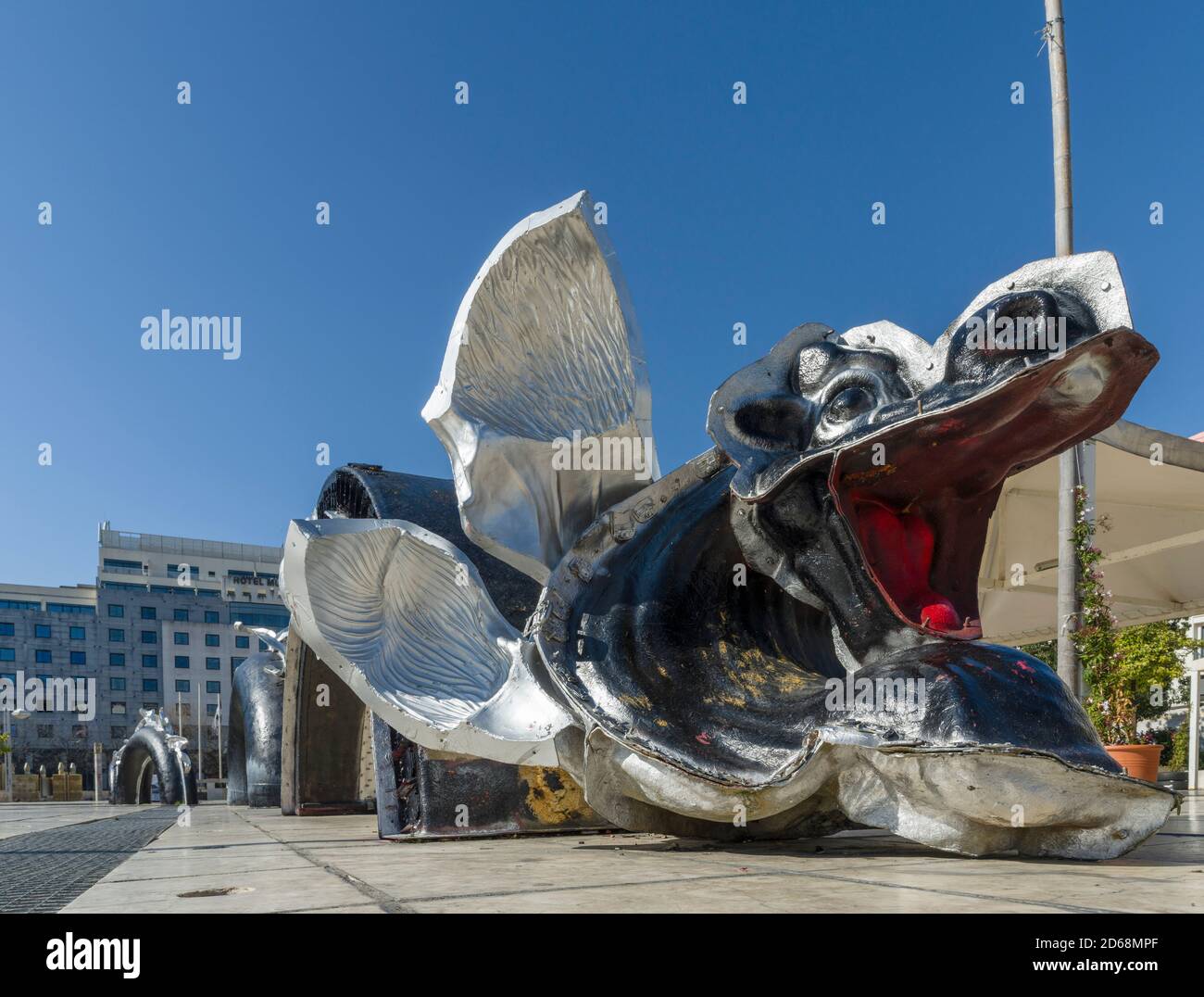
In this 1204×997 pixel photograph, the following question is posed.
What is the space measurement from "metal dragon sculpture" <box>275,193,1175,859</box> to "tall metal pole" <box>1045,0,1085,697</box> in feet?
17.7

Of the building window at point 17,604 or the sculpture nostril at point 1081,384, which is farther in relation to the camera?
the building window at point 17,604

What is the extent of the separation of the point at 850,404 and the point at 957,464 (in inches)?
21.7

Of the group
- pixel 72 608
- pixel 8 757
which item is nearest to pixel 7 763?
pixel 8 757

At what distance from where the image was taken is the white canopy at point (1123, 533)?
12.3 meters

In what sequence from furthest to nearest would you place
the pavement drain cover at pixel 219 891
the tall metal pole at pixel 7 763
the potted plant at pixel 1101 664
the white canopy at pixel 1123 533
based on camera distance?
the tall metal pole at pixel 7 763 < the white canopy at pixel 1123 533 < the potted plant at pixel 1101 664 < the pavement drain cover at pixel 219 891

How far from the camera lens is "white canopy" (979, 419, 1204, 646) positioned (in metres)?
12.3

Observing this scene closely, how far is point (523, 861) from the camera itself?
479cm

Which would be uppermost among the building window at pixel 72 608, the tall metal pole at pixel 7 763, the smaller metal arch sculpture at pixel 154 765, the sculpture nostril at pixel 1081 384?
the sculpture nostril at pixel 1081 384

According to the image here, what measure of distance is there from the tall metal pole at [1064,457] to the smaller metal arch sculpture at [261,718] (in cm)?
860

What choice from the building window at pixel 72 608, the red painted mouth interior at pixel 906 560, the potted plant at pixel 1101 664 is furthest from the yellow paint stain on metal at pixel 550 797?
the building window at pixel 72 608

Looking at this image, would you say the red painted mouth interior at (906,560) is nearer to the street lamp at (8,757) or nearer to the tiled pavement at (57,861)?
the tiled pavement at (57,861)
